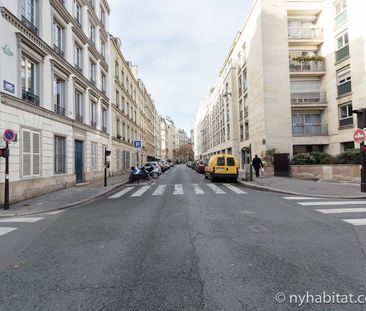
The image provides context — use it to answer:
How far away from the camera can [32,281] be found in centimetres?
321

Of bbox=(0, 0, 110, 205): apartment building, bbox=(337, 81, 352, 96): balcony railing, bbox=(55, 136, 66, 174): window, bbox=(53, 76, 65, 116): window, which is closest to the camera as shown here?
bbox=(0, 0, 110, 205): apartment building

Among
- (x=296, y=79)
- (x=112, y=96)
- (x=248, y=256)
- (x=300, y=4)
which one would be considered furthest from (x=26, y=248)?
(x=300, y=4)

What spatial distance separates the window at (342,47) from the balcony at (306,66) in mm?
1647

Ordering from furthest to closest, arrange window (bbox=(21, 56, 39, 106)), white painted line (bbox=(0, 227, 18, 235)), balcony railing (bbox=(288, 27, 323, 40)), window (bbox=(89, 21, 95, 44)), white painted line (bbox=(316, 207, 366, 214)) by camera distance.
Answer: balcony railing (bbox=(288, 27, 323, 40)), window (bbox=(89, 21, 95, 44)), window (bbox=(21, 56, 39, 106)), white painted line (bbox=(316, 207, 366, 214)), white painted line (bbox=(0, 227, 18, 235))

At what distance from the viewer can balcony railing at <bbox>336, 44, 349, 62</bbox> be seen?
20.2m

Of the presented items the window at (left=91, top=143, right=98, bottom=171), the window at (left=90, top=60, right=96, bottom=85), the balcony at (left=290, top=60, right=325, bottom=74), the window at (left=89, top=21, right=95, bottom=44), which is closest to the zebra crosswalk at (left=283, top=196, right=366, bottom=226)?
the window at (left=91, top=143, right=98, bottom=171)

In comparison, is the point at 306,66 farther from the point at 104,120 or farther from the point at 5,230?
the point at 5,230

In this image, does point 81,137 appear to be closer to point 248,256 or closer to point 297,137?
point 248,256

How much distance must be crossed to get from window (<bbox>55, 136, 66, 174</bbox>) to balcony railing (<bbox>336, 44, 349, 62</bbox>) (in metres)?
22.4

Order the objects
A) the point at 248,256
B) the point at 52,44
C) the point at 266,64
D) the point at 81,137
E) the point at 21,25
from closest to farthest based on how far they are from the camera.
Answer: the point at 248,256
the point at 21,25
the point at 52,44
the point at 81,137
the point at 266,64

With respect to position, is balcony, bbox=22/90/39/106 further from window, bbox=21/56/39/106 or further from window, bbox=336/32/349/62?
window, bbox=336/32/349/62

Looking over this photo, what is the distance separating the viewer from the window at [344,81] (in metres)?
20.2

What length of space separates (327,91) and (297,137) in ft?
16.8

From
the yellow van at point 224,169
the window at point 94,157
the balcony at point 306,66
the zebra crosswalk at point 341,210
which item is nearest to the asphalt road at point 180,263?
the zebra crosswalk at point 341,210
